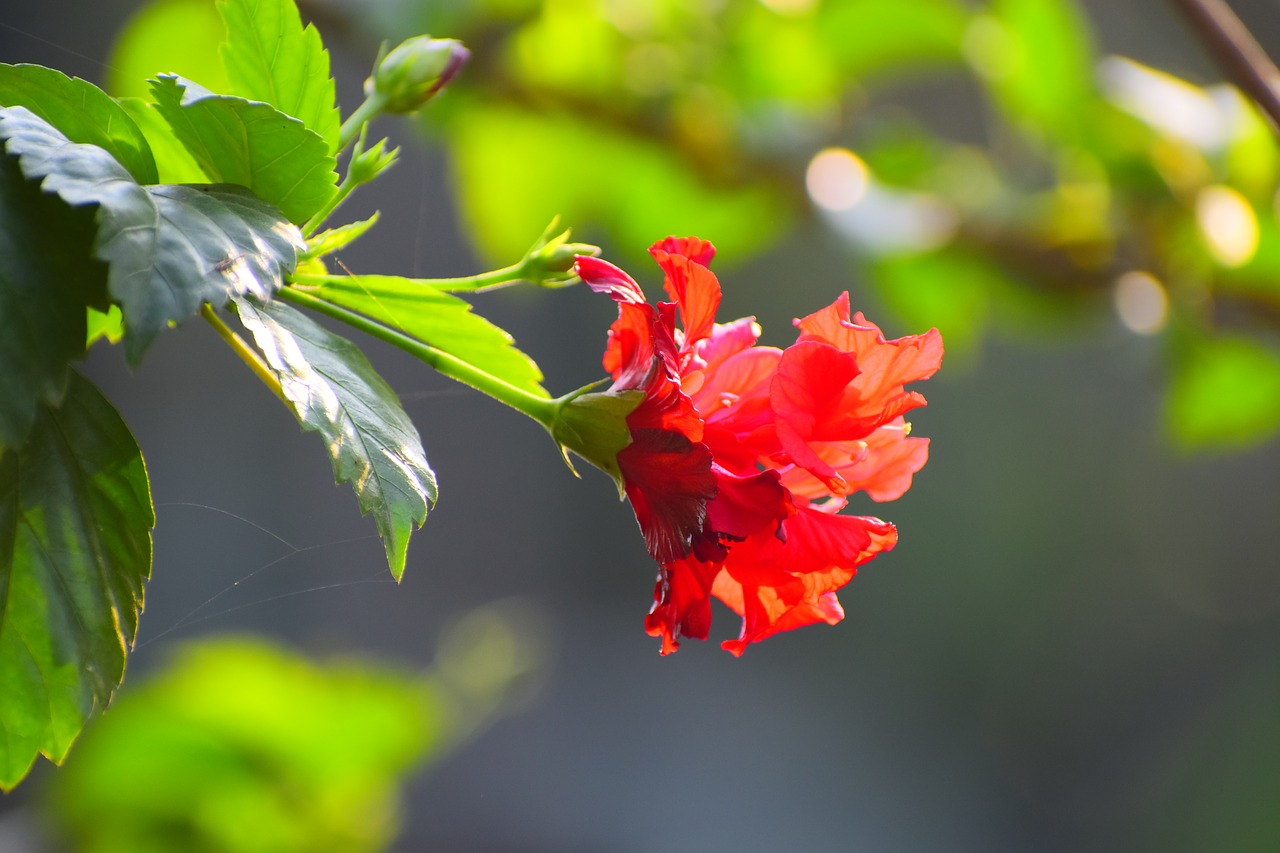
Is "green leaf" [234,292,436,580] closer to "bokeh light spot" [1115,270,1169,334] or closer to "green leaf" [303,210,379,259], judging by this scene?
"green leaf" [303,210,379,259]

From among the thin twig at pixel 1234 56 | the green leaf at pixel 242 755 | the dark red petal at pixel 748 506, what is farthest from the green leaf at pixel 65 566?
the green leaf at pixel 242 755

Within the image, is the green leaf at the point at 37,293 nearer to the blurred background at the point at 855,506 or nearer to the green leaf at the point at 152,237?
the green leaf at the point at 152,237

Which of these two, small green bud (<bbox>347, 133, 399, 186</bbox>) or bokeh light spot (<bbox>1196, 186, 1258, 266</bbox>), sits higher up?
small green bud (<bbox>347, 133, 399, 186</bbox>)

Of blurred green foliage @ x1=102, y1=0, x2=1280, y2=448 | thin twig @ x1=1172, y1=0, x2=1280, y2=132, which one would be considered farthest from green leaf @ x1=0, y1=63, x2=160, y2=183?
blurred green foliage @ x1=102, y1=0, x2=1280, y2=448

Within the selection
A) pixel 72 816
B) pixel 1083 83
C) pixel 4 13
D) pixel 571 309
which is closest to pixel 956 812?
pixel 571 309

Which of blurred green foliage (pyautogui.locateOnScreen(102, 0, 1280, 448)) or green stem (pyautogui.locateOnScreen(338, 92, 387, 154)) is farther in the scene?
blurred green foliage (pyautogui.locateOnScreen(102, 0, 1280, 448))

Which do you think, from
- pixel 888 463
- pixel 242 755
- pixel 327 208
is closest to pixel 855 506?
pixel 888 463

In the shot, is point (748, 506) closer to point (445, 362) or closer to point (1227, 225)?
point (445, 362)

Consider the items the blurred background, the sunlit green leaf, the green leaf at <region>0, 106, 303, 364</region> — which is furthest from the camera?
the blurred background

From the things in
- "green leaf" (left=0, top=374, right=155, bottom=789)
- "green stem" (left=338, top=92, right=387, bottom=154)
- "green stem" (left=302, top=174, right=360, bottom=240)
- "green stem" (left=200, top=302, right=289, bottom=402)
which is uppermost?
"green stem" (left=338, top=92, right=387, bottom=154)
